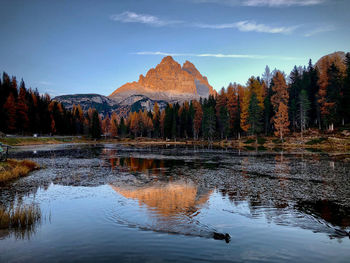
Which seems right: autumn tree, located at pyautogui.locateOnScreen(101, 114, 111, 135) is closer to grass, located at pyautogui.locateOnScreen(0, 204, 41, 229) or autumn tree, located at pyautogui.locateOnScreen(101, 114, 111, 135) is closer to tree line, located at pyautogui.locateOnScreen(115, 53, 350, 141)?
tree line, located at pyautogui.locateOnScreen(115, 53, 350, 141)

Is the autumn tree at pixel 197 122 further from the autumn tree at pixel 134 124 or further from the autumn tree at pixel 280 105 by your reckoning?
the autumn tree at pixel 134 124

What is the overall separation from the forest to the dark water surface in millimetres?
60633

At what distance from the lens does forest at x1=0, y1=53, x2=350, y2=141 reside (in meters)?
74.8

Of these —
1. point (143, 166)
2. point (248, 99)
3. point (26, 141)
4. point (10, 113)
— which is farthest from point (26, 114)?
point (248, 99)

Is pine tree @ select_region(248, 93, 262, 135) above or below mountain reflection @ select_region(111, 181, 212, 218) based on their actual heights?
above

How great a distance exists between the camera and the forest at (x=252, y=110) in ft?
245

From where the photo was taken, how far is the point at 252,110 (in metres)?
81.1

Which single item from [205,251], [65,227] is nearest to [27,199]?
[65,227]

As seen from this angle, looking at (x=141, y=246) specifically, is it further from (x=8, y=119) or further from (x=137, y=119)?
(x=137, y=119)

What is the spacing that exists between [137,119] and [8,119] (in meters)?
72.7

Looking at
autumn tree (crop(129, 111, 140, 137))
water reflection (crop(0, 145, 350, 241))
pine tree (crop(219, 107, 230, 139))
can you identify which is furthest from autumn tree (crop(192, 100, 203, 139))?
water reflection (crop(0, 145, 350, 241))

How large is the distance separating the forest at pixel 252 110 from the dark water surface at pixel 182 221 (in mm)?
60633

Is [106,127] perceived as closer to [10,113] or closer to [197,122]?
[197,122]

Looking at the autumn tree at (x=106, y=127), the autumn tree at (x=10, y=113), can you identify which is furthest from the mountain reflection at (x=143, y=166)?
the autumn tree at (x=106, y=127)
